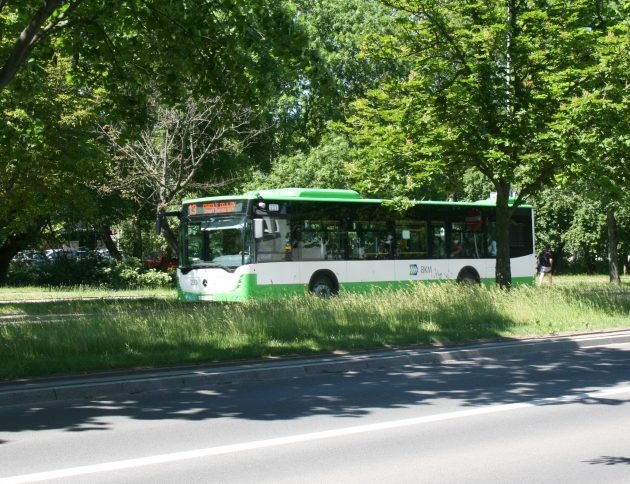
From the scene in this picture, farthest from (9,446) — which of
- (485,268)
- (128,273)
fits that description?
(128,273)

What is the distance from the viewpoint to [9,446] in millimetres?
7582

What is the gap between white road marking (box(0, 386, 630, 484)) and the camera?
6.57 m

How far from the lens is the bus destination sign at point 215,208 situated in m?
23.0

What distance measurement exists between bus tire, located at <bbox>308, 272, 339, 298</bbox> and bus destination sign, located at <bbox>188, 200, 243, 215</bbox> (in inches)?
116

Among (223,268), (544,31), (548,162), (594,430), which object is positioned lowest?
(594,430)

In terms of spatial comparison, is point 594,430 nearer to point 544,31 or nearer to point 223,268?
point 544,31

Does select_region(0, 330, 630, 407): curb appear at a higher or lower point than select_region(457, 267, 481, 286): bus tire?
lower

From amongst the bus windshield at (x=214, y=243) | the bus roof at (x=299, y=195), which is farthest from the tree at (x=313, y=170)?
the bus windshield at (x=214, y=243)

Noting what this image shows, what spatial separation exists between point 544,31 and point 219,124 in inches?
326

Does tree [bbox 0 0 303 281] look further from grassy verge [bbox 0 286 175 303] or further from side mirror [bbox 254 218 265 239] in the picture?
grassy verge [bbox 0 286 175 303]

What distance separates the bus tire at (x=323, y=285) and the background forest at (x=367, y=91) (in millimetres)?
2901

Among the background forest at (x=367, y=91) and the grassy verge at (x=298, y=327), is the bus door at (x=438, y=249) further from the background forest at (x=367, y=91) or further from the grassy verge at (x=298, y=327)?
the grassy verge at (x=298, y=327)

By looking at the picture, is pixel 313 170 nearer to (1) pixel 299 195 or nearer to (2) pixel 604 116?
(1) pixel 299 195

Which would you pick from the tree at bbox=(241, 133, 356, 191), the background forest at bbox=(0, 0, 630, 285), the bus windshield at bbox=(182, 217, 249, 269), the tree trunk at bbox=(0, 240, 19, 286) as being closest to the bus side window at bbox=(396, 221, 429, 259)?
the background forest at bbox=(0, 0, 630, 285)
